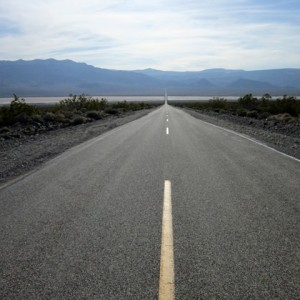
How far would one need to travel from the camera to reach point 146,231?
208 inches

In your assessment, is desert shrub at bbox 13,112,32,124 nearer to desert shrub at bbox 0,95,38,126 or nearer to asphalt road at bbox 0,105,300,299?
desert shrub at bbox 0,95,38,126

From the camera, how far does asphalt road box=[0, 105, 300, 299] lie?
150 inches

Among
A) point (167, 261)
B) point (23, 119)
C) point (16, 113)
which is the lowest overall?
point (23, 119)

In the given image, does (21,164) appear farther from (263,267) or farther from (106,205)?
(263,267)

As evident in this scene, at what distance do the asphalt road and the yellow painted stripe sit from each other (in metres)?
0.06

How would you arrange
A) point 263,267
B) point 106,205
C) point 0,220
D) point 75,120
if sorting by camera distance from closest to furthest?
point 263,267, point 0,220, point 106,205, point 75,120

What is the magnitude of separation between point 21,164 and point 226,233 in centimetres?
741

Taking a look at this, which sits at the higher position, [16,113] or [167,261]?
[16,113]

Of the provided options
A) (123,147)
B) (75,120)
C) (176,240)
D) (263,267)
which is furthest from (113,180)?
(75,120)

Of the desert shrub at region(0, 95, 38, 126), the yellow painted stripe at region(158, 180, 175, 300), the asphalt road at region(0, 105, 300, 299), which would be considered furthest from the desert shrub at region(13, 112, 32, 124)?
the yellow painted stripe at region(158, 180, 175, 300)

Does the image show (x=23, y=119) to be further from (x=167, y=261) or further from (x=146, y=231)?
(x=167, y=261)

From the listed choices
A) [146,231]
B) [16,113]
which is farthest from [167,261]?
[16,113]

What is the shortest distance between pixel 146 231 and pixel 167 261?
1.00 m

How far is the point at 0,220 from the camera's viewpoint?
5832mm
